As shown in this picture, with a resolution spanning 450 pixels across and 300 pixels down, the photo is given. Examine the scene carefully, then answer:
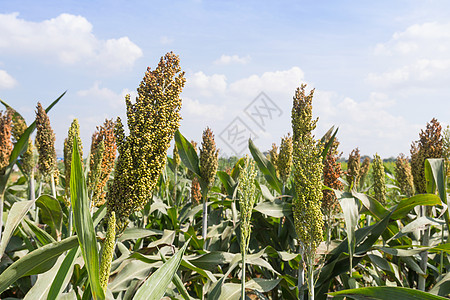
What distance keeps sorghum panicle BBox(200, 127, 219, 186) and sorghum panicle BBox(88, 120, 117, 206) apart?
0.91m

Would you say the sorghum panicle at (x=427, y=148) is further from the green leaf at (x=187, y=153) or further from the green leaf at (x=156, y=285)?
the green leaf at (x=156, y=285)

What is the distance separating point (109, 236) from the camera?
3.37 ft

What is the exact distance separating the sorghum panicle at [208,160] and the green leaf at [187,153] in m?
0.07

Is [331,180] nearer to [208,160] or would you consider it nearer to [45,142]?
[208,160]

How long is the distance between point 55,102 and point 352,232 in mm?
2304

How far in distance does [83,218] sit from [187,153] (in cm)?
204

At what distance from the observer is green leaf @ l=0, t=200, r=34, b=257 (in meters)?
1.76

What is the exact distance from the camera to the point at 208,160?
2.91 metres

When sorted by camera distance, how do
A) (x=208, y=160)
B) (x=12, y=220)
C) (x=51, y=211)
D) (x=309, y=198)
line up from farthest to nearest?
(x=208, y=160) < (x=51, y=211) < (x=12, y=220) < (x=309, y=198)

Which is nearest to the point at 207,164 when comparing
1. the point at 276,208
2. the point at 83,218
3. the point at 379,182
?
the point at 276,208

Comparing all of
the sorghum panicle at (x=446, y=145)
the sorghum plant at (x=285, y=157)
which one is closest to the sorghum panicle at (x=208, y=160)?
the sorghum plant at (x=285, y=157)

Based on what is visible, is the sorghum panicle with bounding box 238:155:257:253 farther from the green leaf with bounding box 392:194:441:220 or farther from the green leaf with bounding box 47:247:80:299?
the green leaf with bounding box 392:194:441:220

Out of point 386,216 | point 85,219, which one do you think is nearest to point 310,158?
point 386,216

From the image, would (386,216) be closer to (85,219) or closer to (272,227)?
(272,227)
